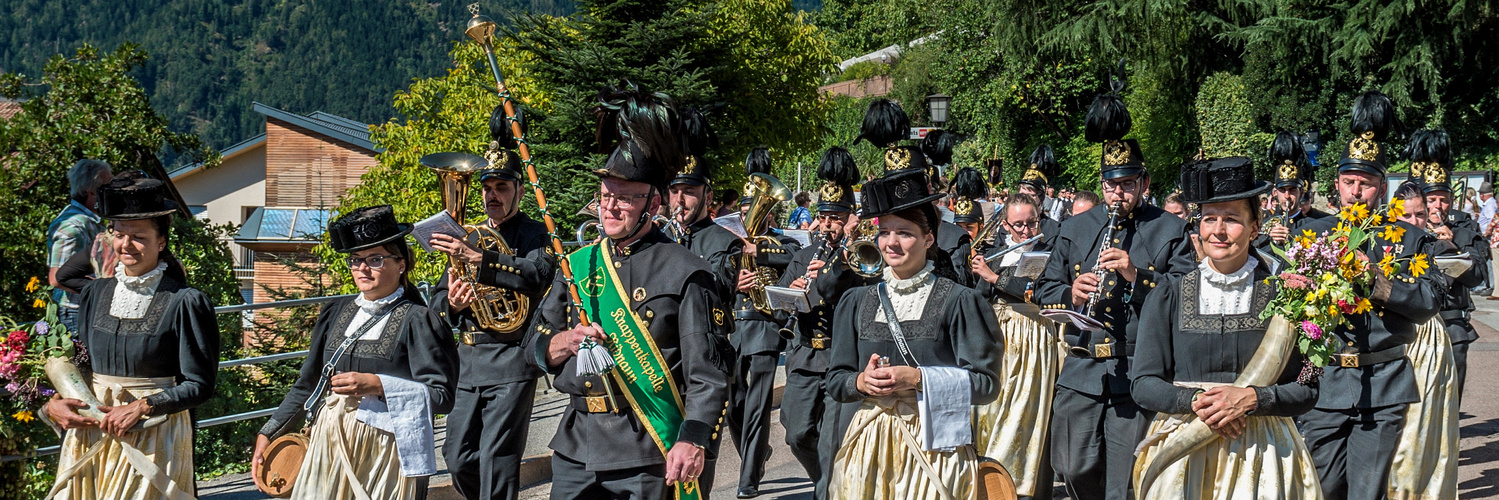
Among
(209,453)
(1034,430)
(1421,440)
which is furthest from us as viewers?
(209,453)

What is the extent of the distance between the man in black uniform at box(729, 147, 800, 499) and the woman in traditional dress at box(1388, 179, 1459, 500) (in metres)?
3.53

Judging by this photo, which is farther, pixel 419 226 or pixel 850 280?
pixel 850 280

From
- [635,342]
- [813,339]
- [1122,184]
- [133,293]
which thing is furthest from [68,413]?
[1122,184]

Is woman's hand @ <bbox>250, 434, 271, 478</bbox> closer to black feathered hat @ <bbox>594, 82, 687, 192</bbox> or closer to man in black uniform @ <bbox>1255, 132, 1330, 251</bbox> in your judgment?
black feathered hat @ <bbox>594, 82, 687, 192</bbox>

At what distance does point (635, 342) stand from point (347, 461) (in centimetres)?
141

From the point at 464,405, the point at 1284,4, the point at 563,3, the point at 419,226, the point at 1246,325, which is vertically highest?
the point at 563,3

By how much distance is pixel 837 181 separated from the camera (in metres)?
9.32

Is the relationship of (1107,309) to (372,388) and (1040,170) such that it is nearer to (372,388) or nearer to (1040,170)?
(372,388)

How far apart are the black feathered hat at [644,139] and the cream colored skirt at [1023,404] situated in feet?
12.6

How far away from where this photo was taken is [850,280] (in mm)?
7340

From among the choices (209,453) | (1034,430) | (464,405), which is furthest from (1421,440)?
(209,453)

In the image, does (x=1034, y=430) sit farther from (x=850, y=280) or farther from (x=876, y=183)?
(x=876, y=183)

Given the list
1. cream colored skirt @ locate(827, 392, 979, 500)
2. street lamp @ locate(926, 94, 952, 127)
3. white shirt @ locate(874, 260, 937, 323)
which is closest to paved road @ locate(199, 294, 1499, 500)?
cream colored skirt @ locate(827, 392, 979, 500)

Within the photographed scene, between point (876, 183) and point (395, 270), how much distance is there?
6.93 ft
